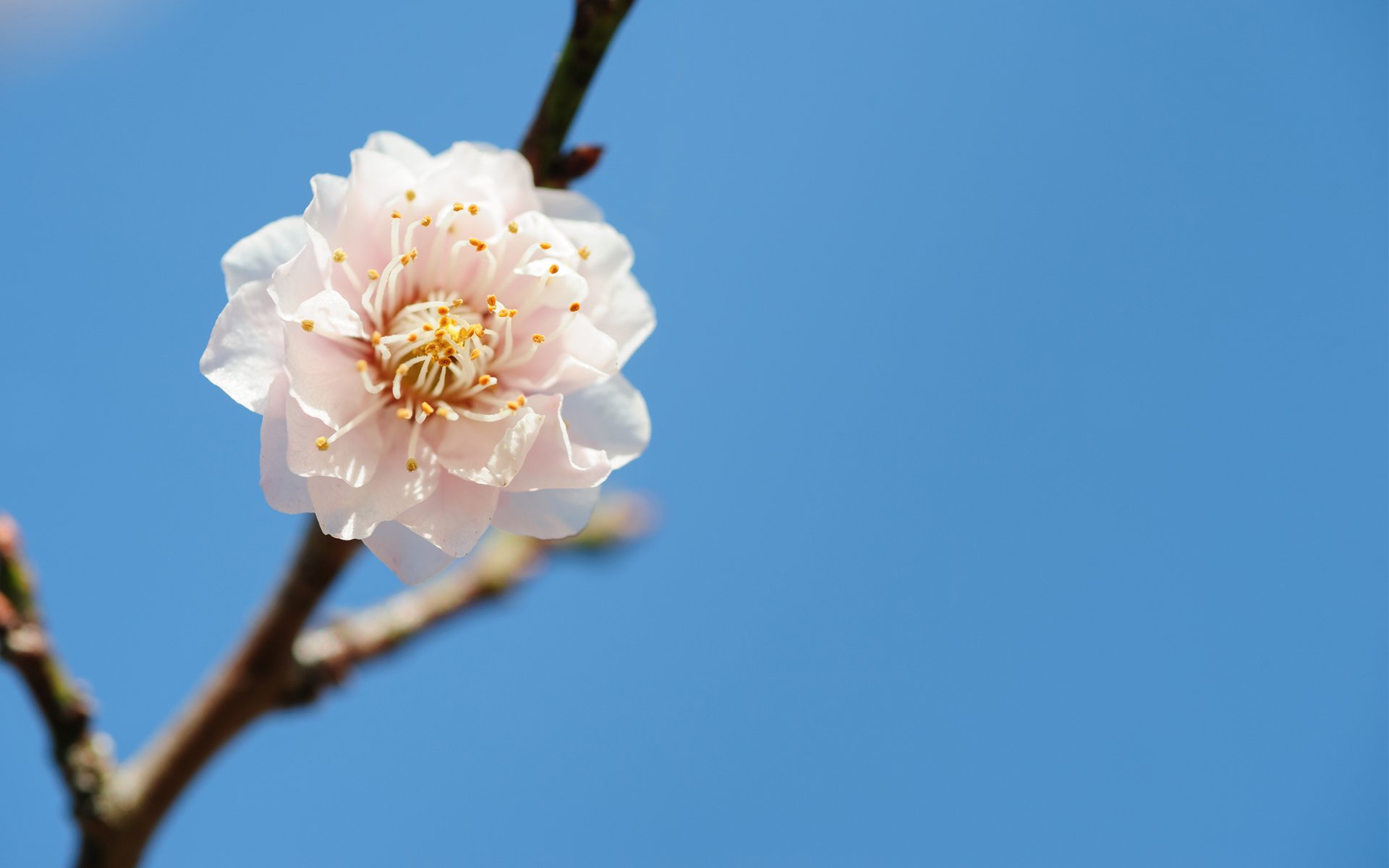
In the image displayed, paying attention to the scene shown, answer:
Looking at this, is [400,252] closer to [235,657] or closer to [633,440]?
[633,440]

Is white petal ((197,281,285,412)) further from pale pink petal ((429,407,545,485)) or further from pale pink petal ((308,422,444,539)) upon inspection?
pale pink petal ((429,407,545,485))

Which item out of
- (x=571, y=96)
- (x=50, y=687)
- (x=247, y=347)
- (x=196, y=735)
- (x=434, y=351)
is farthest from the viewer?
(x=196, y=735)

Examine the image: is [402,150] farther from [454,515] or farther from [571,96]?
[454,515]

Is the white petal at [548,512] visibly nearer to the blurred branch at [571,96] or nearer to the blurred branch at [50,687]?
the blurred branch at [571,96]

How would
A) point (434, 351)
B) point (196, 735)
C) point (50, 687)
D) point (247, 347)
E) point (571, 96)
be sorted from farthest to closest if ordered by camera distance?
point (196, 735), point (50, 687), point (434, 351), point (571, 96), point (247, 347)

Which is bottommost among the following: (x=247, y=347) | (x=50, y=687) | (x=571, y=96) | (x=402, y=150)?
(x=50, y=687)

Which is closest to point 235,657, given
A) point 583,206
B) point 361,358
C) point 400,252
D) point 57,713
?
point 57,713

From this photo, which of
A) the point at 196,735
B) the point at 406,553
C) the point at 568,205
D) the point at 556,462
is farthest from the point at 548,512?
the point at 196,735

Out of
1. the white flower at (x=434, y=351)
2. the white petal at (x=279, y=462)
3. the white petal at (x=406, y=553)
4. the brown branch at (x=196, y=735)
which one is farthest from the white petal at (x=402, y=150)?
the brown branch at (x=196, y=735)
